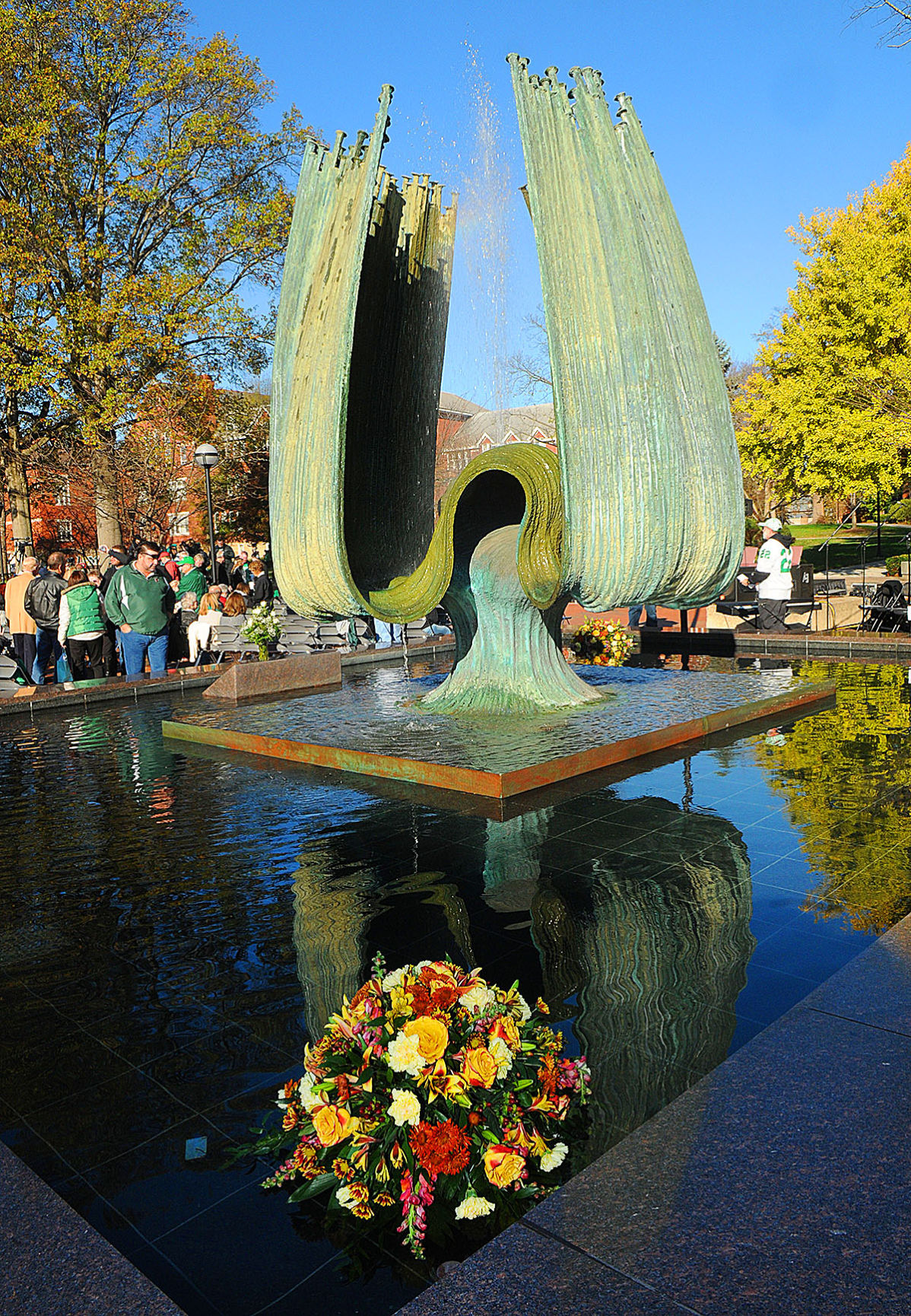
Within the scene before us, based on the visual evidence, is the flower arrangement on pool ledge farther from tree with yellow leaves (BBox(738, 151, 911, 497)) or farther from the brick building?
the brick building

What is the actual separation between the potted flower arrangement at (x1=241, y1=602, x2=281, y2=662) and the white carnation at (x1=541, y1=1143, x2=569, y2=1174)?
10.1 meters

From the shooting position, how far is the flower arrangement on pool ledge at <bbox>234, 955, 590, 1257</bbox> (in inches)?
98.4

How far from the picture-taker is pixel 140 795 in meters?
7.29

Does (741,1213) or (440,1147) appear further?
(440,1147)

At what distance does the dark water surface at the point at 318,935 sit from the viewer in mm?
2791

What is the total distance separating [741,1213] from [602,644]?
10.9 meters

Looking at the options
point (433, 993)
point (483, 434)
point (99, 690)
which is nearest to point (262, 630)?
point (99, 690)

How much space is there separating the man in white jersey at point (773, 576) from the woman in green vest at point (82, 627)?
919 cm

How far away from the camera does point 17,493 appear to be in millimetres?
26781

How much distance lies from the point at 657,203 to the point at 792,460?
21.4 meters

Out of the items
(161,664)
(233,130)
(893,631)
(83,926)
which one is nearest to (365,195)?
(83,926)

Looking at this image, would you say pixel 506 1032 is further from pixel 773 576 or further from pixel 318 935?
pixel 773 576

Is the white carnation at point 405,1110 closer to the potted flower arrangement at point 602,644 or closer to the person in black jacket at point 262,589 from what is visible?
the potted flower arrangement at point 602,644

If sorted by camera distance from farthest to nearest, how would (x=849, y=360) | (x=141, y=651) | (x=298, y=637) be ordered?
1. (x=849, y=360)
2. (x=298, y=637)
3. (x=141, y=651)
